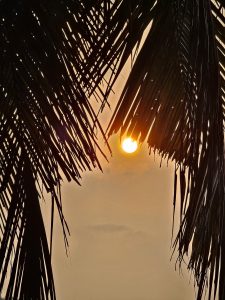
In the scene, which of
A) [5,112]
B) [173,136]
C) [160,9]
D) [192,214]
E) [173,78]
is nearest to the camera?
[192,214]

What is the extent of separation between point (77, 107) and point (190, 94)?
0.43 meters

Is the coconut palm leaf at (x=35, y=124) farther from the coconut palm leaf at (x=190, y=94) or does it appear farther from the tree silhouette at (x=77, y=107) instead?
the coconut palm leaf at (x=190, y=94)

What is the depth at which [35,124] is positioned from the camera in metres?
1.75

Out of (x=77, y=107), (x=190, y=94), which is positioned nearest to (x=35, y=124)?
(x=77, y=107)

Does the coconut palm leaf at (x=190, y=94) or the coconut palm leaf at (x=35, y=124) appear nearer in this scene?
the coconut palm leaf at (x=190, y=94)

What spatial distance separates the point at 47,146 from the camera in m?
1.76

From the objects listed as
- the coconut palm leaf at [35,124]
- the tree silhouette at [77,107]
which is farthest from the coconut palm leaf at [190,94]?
the coconut palm leaf at [35,124]

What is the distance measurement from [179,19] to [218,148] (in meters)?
0.55

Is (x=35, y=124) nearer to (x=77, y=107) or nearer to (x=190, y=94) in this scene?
(x=77, y=107)

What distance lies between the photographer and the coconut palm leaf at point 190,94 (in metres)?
1.64

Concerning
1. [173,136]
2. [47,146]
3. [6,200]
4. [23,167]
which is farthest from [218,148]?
[6,200]

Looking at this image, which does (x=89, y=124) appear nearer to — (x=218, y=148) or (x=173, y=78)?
(x=218, y=148)

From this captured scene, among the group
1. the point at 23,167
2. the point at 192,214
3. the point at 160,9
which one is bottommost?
the point at 192,214

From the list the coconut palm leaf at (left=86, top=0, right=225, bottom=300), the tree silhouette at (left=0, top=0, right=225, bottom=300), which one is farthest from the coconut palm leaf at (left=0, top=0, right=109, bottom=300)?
the coconut palm leaf at (left=86, top=0, right=225, bottom=300)
